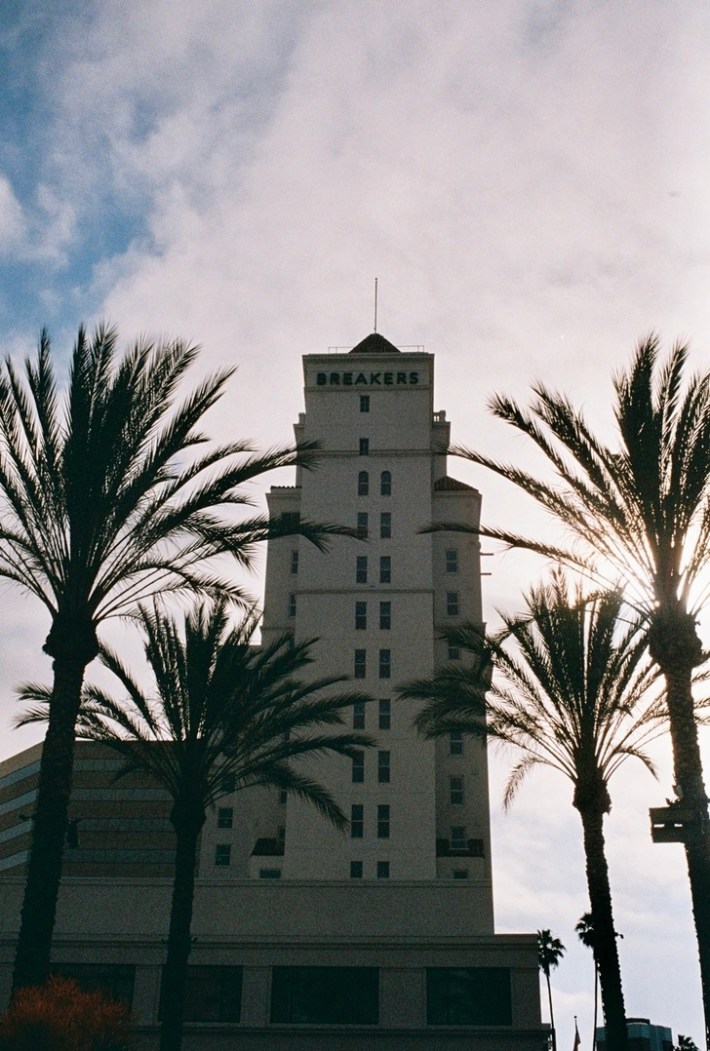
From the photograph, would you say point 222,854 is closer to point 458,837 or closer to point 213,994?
point 458,837

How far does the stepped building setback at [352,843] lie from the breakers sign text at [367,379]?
13cm

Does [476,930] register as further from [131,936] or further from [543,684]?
[543,684]

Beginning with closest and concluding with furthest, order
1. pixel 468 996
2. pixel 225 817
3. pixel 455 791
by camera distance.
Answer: pixel 468 996 < pixel 455 791 < pixel 225 817

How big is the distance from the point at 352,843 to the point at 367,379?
98.0 ft

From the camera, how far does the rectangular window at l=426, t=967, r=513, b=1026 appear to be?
30453 mm

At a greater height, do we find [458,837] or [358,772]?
[358,772]

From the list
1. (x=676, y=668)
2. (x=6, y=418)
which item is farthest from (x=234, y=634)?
(x=676, y=668)

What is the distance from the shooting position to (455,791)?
6100 cm

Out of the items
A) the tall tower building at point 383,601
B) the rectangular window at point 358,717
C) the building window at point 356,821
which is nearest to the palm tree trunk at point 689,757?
the tall tower building at point 383,601

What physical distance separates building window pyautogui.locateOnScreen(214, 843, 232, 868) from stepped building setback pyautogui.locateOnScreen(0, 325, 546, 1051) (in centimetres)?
12

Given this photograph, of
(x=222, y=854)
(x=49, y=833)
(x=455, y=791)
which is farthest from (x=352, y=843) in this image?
(x=49, y=833)

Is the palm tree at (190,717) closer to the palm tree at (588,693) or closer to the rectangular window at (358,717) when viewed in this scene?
the palm tree at (588,693)

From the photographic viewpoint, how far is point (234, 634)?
27688 millimetres

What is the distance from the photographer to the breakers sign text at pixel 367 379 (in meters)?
68.8
